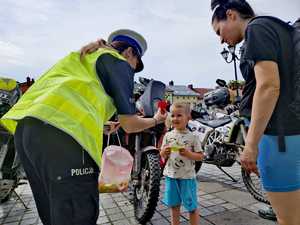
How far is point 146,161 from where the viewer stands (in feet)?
11.4

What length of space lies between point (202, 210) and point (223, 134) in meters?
1.69

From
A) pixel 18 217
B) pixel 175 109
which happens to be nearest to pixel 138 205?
pixel 175 109

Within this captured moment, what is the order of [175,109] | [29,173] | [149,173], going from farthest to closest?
[149,173]
[175,109]
[29,173]

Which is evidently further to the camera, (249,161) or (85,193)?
(249,161)

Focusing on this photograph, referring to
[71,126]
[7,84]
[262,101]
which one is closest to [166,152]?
[262,101]

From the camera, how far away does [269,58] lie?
5.34 feet

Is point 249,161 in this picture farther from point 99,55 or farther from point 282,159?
point 99,55

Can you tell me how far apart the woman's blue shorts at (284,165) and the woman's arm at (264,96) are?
0.13m

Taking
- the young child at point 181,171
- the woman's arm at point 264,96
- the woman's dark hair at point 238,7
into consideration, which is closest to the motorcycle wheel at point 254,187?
the young child at point 181,171

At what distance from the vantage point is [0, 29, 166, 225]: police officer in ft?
4.94

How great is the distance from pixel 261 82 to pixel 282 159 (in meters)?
0.46

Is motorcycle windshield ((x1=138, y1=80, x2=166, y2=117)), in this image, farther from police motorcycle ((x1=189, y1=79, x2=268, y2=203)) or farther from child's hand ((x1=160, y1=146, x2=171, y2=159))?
police motorcycle ((x1=189, y1=79, x2=268, y2=203))

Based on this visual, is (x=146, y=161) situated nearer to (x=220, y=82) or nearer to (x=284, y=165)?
(x=284, y=165)

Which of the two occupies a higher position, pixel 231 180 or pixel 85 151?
pixel 85 151
